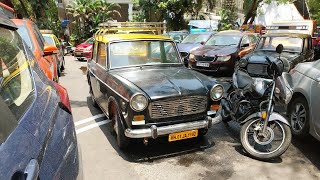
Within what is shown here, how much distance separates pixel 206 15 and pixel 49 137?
3379 cm

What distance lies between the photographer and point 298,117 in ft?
17.0

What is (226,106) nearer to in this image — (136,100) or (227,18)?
(136,100)

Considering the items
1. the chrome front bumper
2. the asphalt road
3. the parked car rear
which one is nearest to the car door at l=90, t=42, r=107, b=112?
the asphalt road

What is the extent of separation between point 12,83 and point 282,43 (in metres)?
8.88

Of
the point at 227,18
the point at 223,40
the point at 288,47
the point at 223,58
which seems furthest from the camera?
the point at 227,18

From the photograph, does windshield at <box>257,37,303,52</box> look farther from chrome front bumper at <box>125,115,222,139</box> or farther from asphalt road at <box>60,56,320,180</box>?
chrome front bumper at <box>125,115,222,139</box>

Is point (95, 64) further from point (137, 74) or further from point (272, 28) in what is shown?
point (272, 28)

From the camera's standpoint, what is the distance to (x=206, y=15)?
1337 inches

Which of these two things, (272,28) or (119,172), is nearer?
(119,172)

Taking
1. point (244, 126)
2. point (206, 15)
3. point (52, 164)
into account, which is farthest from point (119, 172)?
point (206, 15)

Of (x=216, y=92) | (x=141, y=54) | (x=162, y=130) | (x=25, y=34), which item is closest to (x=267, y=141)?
(x=216, y=92)

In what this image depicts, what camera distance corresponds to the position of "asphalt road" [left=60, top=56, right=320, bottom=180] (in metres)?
4.11

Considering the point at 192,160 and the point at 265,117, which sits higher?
the point at 265,117

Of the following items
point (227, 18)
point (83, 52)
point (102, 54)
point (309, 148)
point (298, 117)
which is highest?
point (227, 18)
